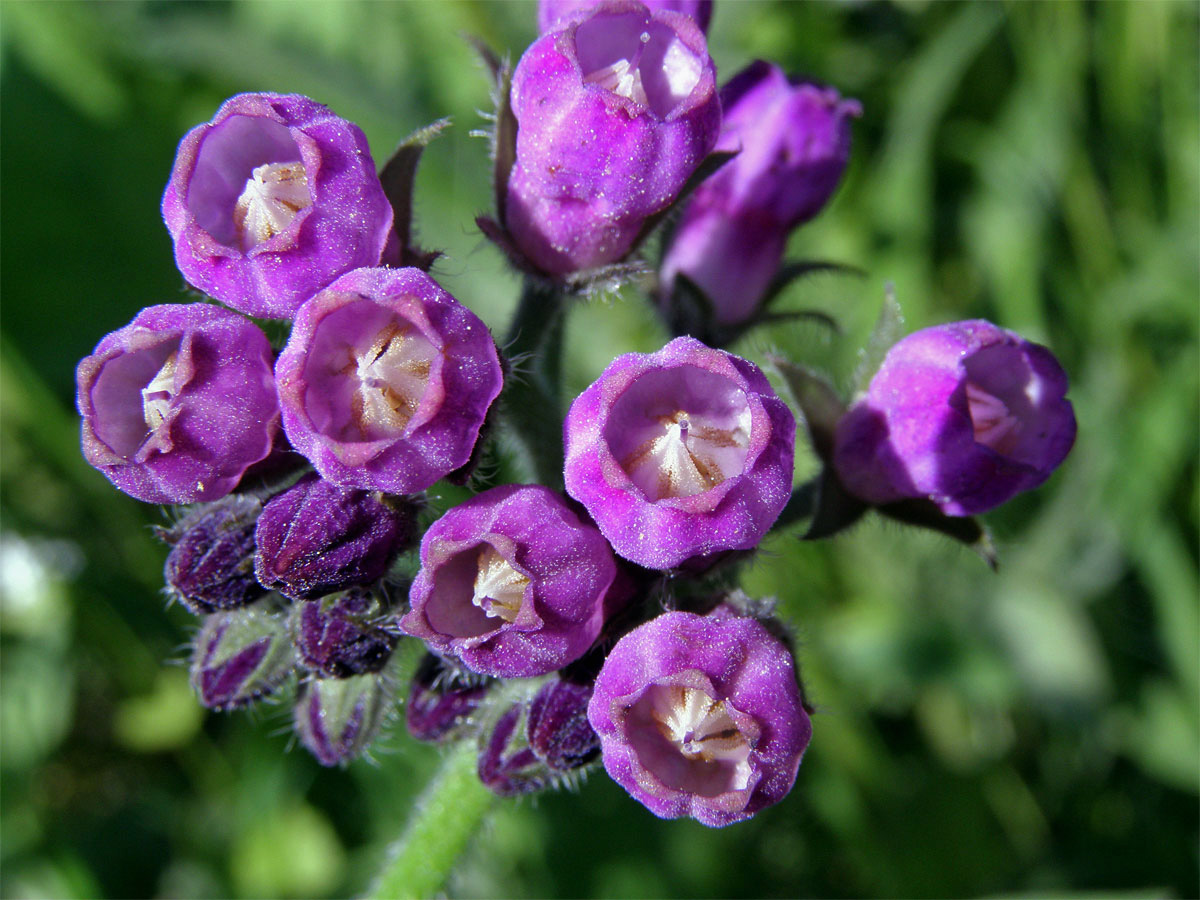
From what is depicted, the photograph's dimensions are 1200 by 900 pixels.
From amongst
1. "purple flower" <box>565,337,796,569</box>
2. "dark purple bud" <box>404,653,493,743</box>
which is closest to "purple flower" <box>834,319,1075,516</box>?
"purple flower" <box>565,337,796,569</box>

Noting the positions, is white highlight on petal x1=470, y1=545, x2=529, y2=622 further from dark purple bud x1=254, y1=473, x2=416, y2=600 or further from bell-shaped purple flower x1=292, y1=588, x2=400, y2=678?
bell-shaped purple flower x1=292, y1=588, x2=400, y2=678

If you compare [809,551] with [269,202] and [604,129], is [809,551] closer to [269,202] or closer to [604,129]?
[604,129]

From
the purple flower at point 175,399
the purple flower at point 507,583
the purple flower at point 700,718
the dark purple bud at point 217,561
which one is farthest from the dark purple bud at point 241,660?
the purple flower at point 700,718

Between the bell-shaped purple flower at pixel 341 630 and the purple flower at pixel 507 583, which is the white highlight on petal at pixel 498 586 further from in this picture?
the bell-shaped purple flower at pixel 341 630

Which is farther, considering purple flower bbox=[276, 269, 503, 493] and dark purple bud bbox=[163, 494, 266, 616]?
dark purple bud bbox=[163, 494, 266, 616]

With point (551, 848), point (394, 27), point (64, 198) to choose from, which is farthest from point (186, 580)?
point (394, 27)

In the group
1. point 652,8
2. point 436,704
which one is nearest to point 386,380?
point 436,704
